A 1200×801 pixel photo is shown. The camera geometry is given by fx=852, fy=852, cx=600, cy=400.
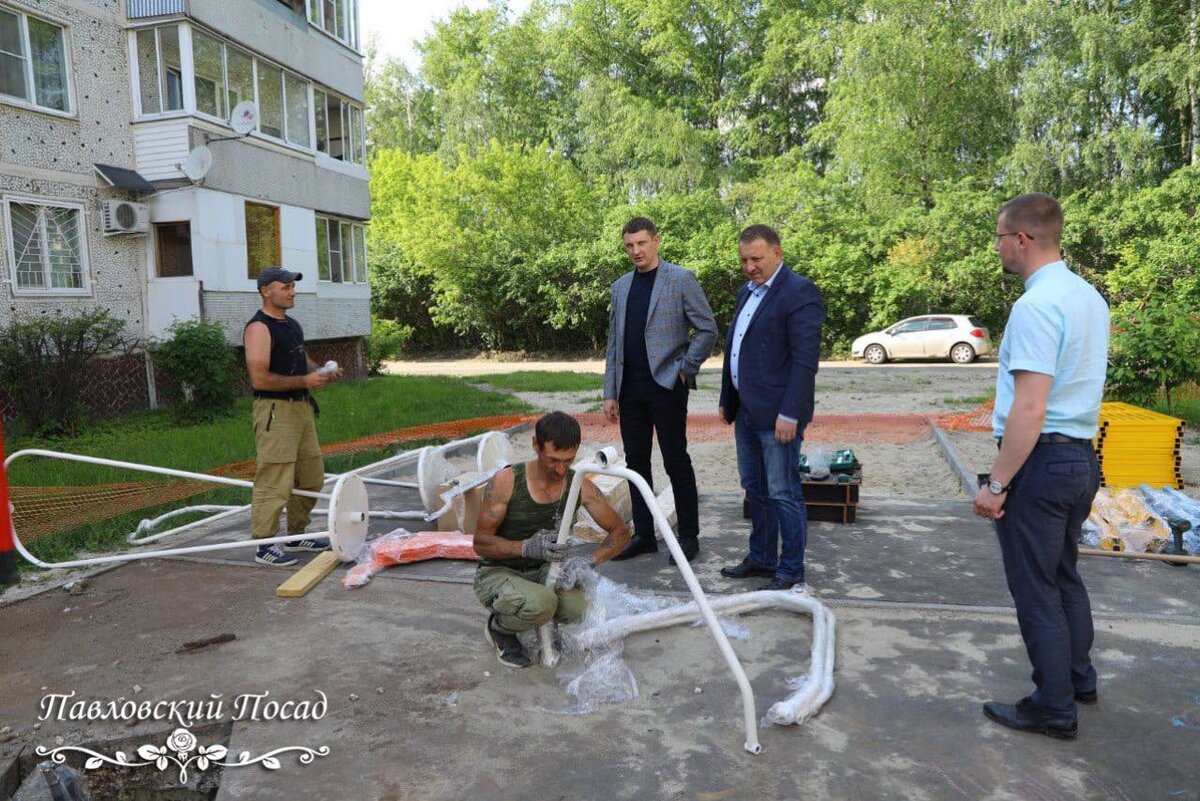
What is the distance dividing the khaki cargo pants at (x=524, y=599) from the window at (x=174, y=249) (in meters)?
13.4

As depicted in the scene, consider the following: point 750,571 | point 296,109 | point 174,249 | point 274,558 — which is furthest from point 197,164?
point 750,571

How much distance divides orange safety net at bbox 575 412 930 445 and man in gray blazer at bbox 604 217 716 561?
533 centimetres

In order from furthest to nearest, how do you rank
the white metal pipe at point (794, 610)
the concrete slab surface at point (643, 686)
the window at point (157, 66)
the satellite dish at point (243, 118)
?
the satellite dish at point (243, 118) < the window at point (157, 66) < the white metal pipe at point (794, 610) < the concrete slab surface at point (643, 686)

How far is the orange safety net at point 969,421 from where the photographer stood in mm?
10690

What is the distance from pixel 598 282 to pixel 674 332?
25.1 m

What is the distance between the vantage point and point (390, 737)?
3189 mm

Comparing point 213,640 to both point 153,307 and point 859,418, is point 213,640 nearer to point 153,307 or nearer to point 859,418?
point 859,418

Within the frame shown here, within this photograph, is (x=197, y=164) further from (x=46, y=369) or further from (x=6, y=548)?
(x=6, y=548)

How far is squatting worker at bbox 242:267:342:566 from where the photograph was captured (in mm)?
5199

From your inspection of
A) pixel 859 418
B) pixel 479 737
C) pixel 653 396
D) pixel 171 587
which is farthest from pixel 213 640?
pixel 859 418

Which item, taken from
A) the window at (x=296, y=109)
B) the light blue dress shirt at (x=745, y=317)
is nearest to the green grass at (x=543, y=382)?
the window at (x=296, y=109)

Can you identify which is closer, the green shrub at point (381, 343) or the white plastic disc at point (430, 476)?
the white plastic disc at point (430, 476)

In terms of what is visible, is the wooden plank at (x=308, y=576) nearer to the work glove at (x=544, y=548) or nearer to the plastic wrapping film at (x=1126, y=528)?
the work glove at (x=544, y=548)

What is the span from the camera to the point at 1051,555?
119 inches
